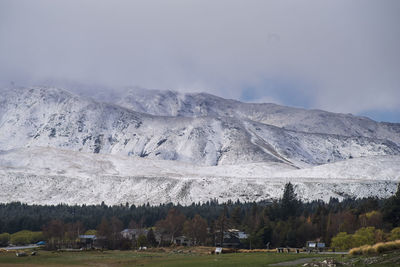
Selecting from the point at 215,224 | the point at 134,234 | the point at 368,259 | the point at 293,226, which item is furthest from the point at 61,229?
the point at 368,259

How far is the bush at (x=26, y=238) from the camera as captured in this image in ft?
530

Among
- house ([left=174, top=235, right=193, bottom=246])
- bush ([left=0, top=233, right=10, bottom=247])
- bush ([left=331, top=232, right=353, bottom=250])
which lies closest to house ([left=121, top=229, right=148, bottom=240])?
house ([left=174, top=235, right=193, bottom=246])

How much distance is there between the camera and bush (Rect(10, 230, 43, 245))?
162 meters

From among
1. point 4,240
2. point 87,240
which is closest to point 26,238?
point 4,240

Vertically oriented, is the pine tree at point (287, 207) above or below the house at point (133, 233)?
above

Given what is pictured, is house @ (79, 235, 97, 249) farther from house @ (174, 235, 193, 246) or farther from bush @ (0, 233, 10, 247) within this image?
house @ (174, 235, 193, 246)

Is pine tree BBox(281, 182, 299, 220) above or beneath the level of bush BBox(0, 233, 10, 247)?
above

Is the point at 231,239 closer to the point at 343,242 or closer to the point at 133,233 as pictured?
the point at 133,233

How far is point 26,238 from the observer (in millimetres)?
163500

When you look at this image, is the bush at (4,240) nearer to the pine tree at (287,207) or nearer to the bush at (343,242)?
the pine tree at (287,207)

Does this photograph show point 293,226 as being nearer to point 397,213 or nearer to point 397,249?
point 397,213

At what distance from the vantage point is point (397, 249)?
53469 millimetres

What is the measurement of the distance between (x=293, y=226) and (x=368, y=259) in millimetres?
88248

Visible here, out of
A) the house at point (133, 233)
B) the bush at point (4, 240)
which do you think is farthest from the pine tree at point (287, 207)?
the bush at point (4, 240)
